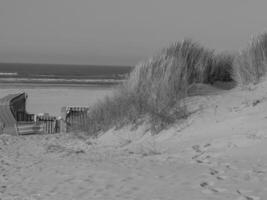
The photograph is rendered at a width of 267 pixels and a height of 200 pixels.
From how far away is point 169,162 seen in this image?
7.05 metres

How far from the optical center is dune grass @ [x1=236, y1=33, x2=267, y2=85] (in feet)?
36.6

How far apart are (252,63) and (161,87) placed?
235cm

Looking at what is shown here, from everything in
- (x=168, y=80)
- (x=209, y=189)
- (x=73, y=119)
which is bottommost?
(x=73, y=119)

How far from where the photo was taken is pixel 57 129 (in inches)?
653

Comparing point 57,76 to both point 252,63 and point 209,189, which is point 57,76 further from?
point 209,189

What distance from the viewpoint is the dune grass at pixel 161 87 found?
10125 millimetres

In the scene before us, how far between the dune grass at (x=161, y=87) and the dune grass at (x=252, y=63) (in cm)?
87

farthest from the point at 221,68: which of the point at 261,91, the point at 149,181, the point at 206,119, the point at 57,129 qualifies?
the point at 149,181

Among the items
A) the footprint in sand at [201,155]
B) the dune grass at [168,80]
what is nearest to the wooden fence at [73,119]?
the dune grass at [168,80]

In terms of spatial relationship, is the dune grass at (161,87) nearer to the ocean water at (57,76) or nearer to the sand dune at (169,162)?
the sand dune at (169,162)

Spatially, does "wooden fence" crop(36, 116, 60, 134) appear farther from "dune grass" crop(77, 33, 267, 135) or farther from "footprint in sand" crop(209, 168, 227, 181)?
"footprint in sand" crop(209, 168, 227, 181)

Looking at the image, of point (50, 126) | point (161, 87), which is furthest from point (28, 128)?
point (161, 87)

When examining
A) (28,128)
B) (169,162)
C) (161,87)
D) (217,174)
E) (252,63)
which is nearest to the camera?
(217,174)

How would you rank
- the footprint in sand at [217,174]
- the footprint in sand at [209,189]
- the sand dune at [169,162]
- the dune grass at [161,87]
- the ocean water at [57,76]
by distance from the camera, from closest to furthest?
1. the footprint in sand at [209,189]
2. the sand dune at [169,162]
3. the footprint in sand at [217,174]
4. the dune grass at [161,87]
5. the ocean water at [57,76]
